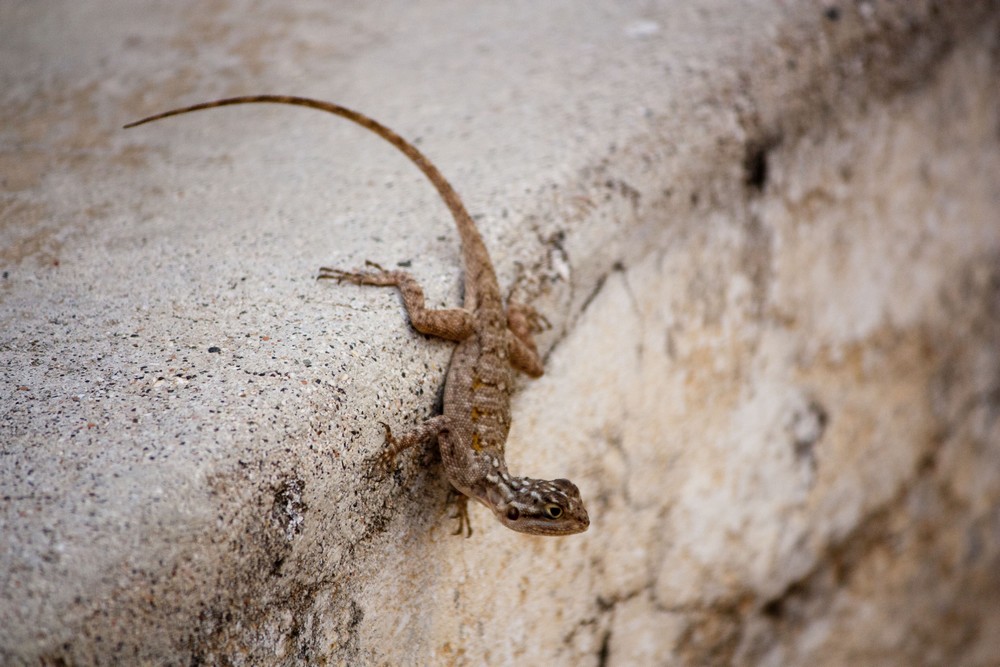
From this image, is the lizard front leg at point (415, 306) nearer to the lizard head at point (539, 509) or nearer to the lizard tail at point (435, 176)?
the lizard tail at point (435, 176)

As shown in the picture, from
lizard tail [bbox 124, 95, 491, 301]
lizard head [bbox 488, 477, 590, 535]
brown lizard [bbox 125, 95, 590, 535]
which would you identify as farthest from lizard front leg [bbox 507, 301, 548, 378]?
lizard head [bbox 488, 477, 590, 535]

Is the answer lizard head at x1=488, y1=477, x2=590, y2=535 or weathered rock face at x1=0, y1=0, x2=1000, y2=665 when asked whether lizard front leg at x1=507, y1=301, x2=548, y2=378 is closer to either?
weathered rock face at x1=0, y1=0, x2=1000, y2=665

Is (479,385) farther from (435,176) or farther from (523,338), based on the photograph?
(435,176)

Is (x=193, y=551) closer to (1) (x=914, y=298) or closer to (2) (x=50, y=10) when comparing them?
(1) (x=914, y=298)

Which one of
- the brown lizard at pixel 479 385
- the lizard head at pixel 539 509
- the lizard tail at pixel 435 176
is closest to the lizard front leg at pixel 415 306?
the brown lizard at pixel 479 385

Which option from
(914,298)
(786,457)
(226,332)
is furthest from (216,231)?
(914,298)

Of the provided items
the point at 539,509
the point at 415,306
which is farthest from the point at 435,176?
the point at 539,509
